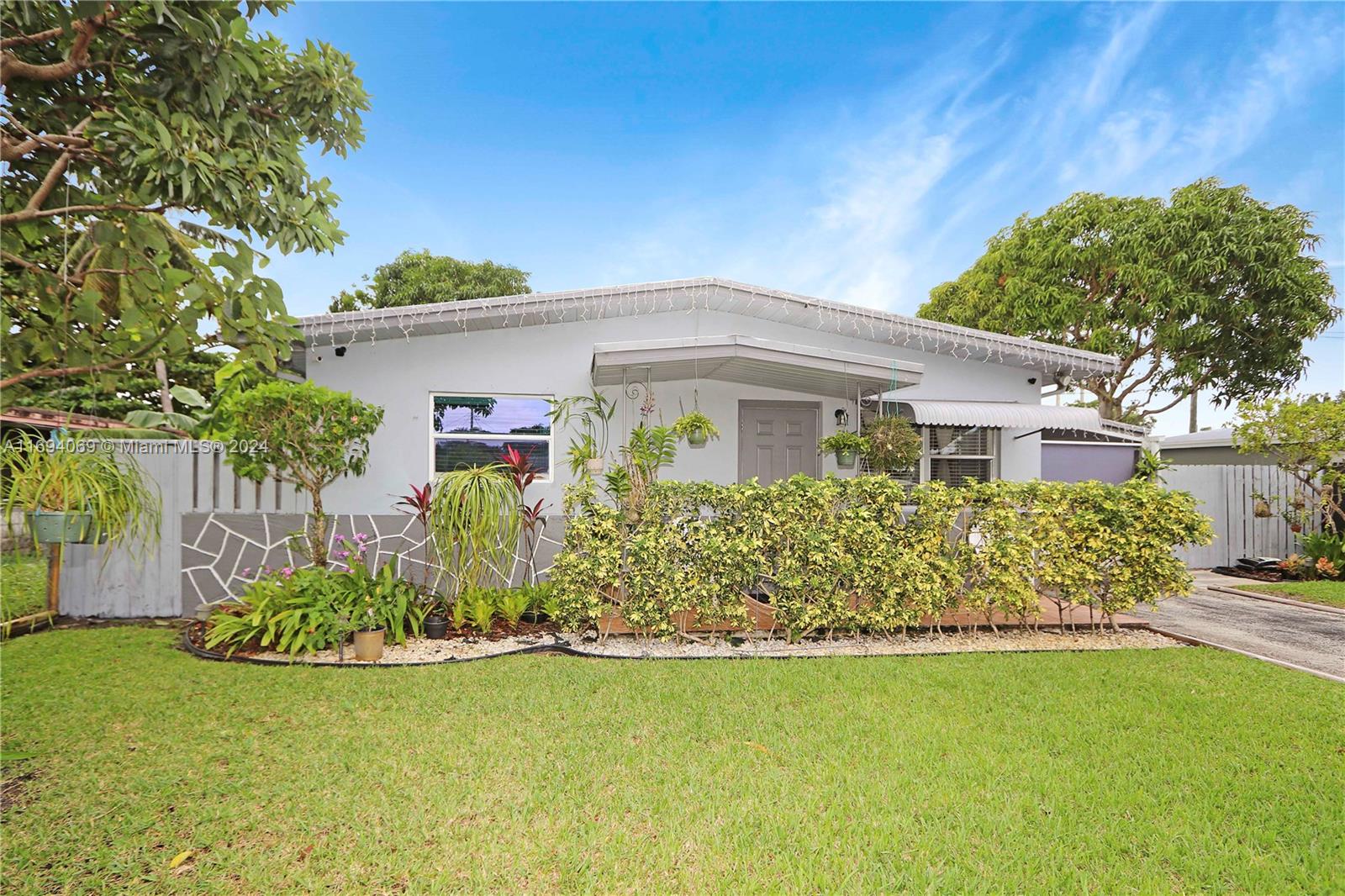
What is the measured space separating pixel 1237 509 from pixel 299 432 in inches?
734

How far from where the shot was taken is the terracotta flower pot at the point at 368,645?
241 inches

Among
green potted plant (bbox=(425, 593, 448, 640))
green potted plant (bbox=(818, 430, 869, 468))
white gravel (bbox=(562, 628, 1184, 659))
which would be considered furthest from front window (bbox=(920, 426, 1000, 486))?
green potted plant (bbox=(425, 593, 448, 640))

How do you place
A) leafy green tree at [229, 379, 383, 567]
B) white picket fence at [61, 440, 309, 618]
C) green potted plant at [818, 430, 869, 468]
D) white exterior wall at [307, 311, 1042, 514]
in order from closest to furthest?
leafy green tree at [229, 379, 383, 567], white picket fence at [61, 440, 309, 618], green potted plant at [818, 430, 869, 468], white exterior wall at [307, 311, 1042, 514]

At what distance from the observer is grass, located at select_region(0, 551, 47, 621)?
7039 mm

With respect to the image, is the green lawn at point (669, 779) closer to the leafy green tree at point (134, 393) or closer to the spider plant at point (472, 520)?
the spider plant at point (472, 520)

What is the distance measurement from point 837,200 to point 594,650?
45.3ft

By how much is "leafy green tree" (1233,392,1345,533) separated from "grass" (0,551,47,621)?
1993 cm

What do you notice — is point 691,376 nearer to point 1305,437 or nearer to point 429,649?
point 429,649

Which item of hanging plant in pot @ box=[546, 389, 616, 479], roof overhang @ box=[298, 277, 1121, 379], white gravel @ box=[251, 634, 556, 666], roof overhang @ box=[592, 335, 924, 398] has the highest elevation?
roof overhang @ box=[298, 277, 1121, 379]

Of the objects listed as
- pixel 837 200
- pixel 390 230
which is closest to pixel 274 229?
pixel 390 230

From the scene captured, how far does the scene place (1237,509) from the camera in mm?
13781

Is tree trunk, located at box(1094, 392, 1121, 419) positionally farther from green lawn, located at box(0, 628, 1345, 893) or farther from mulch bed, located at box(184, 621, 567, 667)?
mulch bed, located at box(184, 621, 567, 667)

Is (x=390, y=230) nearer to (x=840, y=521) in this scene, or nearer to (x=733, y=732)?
(x=840, y=521)

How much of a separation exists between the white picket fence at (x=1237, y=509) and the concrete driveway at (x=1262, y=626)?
3978 mm
